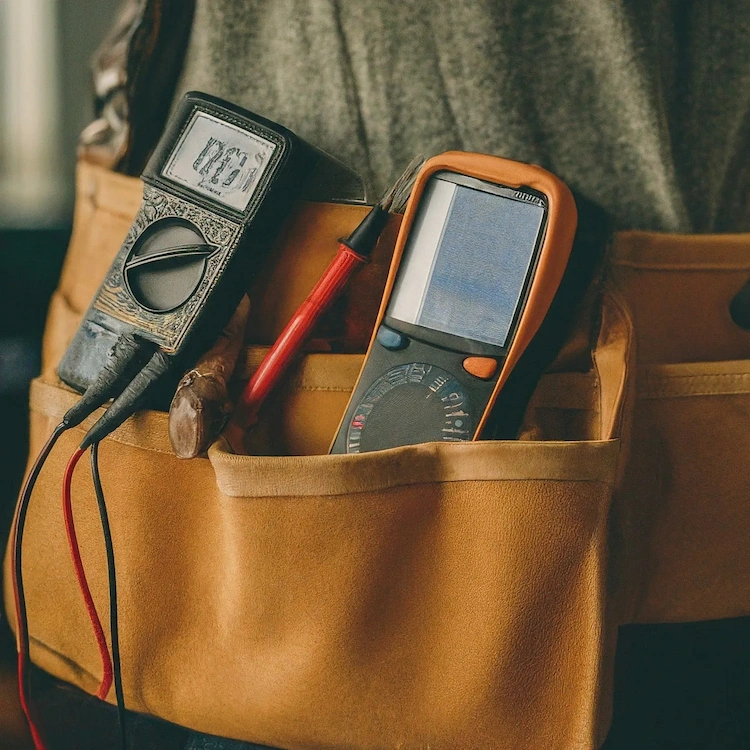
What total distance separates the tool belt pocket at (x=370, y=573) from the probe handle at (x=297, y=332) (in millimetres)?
17

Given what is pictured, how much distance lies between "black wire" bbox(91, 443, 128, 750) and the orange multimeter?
0.13m

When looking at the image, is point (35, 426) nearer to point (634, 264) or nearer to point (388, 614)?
point (388, 614)

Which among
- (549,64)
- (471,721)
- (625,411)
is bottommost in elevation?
(471,721)

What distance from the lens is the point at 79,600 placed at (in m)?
0.41

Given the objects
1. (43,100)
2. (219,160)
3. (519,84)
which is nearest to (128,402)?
(219,160)

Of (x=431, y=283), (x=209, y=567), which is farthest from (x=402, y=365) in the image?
(x=209, y=567)

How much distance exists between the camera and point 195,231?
0.41 metres

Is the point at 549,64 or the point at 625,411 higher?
the point at 549,64

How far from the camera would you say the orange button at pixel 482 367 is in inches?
14.7

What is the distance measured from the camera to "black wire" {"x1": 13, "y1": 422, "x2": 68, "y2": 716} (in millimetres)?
396

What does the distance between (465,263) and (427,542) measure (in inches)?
5.9

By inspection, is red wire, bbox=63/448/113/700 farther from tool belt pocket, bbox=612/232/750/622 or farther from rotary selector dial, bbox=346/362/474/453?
tool belt pocket, bbox=612/232/750/622

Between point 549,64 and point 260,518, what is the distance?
0.32m

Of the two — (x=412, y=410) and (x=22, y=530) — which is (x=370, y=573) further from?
(x=22, y=530)
